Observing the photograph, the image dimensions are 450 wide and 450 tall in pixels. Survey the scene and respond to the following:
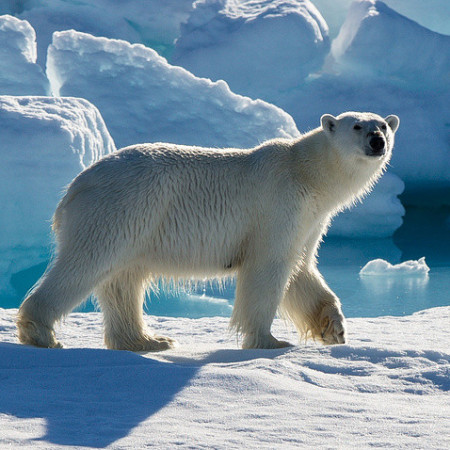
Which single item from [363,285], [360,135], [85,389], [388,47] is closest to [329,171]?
[360,135]

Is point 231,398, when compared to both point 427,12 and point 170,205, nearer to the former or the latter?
point 170,205

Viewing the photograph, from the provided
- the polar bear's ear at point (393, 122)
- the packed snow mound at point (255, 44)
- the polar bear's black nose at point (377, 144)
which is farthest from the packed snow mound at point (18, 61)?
the polar bear's black nose at point (377, 144)

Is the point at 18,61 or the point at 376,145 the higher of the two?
the point at 18,61

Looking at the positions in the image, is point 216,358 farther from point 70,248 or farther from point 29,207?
point 29,207

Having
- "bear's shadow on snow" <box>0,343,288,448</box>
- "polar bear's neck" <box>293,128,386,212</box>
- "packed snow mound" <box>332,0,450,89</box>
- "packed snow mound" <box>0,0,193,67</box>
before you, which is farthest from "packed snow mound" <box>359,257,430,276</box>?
"packed snow mound" <box>0,0,193,67</box>

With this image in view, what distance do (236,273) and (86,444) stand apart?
2184mm

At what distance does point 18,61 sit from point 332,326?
9.65m

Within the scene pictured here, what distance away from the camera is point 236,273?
13.7 ft

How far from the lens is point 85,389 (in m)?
2.69

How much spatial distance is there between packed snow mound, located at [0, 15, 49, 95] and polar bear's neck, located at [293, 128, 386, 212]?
915 centimetres

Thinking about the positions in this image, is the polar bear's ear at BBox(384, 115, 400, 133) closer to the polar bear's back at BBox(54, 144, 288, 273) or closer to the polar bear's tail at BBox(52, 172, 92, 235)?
the polar bear's back at BBox(54, 144, 288, 273)

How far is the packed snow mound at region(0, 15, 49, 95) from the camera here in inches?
468

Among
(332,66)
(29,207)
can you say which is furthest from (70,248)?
(332,66)

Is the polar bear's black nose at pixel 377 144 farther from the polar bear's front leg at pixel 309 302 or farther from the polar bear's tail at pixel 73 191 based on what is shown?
the polar bear's tail at pixel 73 191
